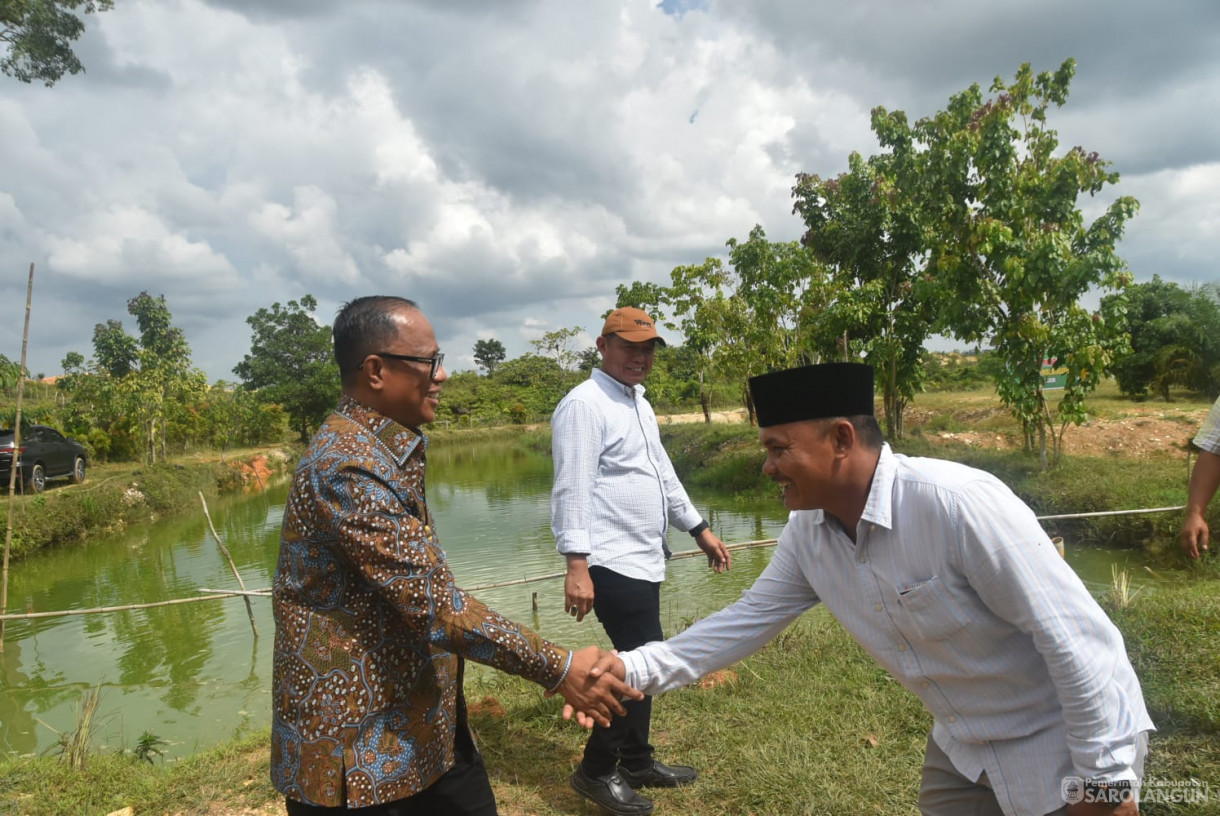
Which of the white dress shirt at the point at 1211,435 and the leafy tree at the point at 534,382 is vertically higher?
the leafy tree at the point at 534,382

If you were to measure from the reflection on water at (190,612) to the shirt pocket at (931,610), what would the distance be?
217 inches

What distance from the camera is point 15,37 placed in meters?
11.2

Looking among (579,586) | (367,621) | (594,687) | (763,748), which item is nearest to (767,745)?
(763,748)

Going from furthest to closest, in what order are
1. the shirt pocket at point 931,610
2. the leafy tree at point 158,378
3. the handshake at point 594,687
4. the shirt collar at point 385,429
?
the leafy tree at point 158,378, the handshake at point 594,687, the shirt collar at point 385,429, the shirt pocket at point 931,610

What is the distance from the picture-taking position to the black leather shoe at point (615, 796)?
3.15 metres

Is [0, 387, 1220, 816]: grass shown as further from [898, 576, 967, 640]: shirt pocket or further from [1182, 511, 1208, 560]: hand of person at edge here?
[898, 576, 967, 640]: shirt pocket

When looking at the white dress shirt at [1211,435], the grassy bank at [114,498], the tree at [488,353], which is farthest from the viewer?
the tree at [488,353]

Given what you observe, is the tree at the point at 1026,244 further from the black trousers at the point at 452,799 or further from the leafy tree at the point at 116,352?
the leafy tree at the point at 116,352

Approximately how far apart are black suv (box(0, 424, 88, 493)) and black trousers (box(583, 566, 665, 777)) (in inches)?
609

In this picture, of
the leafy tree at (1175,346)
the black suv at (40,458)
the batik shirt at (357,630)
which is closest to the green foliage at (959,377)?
the leafy tree at (1175,346)

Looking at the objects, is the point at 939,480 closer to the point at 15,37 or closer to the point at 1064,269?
the point at 1064,269

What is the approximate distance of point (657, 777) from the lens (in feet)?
11.1

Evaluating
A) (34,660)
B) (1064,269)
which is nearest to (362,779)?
(34,660)

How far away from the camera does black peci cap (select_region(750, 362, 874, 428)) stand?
1.65 m
